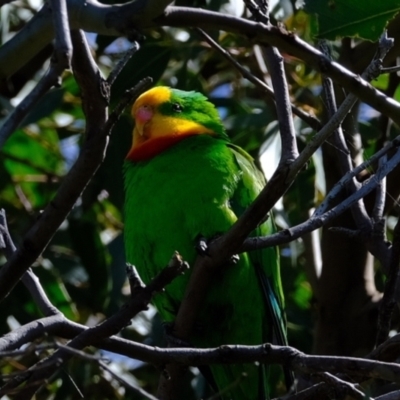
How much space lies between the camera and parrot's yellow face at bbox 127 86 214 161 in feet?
11.4

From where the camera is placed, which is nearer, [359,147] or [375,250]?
[375,250]

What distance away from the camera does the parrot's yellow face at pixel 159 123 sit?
3477 millimetres

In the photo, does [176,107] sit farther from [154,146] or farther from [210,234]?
[210,234]

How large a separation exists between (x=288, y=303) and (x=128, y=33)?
278 centimetres

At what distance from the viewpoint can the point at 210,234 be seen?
2.98 metres

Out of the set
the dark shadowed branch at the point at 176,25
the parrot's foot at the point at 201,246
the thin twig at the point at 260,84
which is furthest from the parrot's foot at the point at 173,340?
the dark shadowed branch at the point at 176,25

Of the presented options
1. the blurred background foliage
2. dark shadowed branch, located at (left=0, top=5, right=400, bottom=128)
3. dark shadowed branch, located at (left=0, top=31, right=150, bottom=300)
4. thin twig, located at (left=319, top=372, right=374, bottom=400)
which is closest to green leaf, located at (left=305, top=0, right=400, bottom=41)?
dark shadowed branch, located at (left=0, top=5, right=400, bottom=128)

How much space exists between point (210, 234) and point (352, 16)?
105 centimetres

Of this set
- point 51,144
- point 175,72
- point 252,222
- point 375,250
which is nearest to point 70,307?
point 51,144

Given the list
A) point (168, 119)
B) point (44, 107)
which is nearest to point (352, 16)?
point (168, 119)

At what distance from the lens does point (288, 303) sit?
14.1 ft

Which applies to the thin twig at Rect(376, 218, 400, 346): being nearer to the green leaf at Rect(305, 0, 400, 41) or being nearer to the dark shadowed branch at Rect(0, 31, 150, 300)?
the green leaf at Rect(305, 0, 400, 41)

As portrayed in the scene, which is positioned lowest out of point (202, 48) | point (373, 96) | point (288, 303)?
point (288, 303)

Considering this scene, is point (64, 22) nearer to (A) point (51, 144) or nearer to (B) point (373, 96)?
(B) point (373, 96)
